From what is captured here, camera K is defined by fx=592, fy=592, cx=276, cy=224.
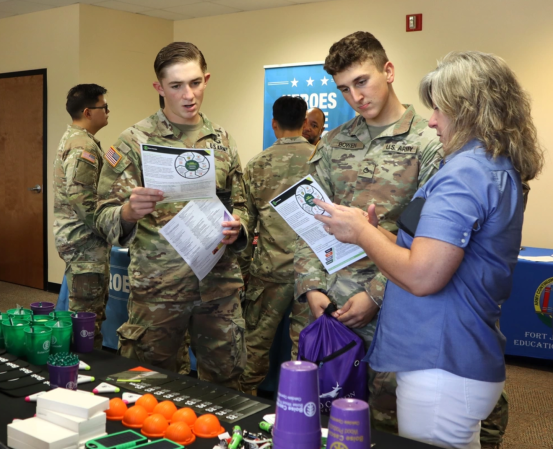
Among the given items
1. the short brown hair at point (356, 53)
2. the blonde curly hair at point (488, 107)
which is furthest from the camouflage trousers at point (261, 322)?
the blonde curly hair at point (488, 107)

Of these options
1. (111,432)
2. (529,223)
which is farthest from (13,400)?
(529,223)

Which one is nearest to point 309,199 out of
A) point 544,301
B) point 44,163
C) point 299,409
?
point 299,409

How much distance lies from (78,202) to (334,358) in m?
2.26

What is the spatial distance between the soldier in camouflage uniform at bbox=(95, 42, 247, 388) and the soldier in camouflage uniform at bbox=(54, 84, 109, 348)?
143 centimetres

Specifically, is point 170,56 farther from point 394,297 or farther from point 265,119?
point 265,119

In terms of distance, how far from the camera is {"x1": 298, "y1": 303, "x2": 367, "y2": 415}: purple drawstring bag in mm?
1812

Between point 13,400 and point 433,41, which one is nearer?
point 13,400

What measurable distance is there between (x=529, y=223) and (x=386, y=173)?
3675 mm

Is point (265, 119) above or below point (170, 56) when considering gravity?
above

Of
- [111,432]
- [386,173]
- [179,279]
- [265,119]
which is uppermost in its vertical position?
[265,119]

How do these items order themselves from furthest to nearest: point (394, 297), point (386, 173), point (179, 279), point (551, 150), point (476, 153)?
point (551, 150)
point (179, 279)
point (386, 173)
point (394, 297)
point (476, 153)

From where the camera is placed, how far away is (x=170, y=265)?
7.32 feet

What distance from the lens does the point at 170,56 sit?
88.0 inches

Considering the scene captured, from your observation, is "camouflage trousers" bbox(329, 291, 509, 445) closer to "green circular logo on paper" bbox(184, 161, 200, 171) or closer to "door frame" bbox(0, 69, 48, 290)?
"green circular logo on paper" bbox(184, 161, 200, 171)
